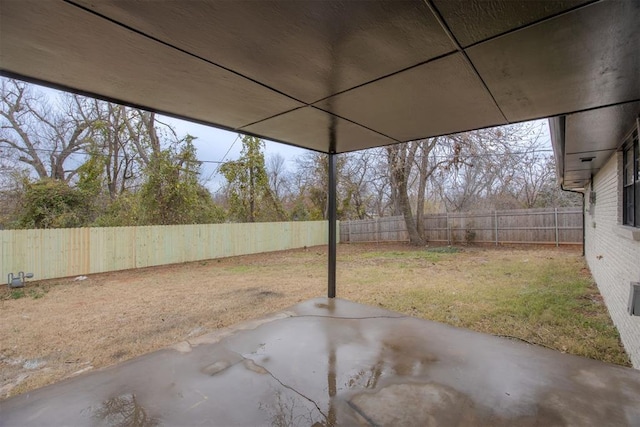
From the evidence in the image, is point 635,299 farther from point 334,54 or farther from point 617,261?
point 334,54

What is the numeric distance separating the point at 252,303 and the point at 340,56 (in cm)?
411

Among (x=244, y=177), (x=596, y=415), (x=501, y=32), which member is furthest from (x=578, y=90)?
(x=244, y=177)

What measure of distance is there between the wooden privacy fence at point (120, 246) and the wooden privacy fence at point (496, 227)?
5.29m

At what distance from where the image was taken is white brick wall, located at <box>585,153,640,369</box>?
2.66 m

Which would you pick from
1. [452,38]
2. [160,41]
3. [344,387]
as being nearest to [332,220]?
[344,387]

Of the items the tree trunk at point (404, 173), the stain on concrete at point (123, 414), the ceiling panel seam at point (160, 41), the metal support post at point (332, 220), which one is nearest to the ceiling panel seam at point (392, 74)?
the ceiling panel seam at point (160, 41)

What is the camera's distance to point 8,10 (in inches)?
47.4

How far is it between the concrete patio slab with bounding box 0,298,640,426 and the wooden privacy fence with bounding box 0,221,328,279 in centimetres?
599

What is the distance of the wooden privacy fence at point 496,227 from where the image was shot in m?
10.1

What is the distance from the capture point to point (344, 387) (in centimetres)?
209

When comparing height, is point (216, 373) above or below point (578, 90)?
below

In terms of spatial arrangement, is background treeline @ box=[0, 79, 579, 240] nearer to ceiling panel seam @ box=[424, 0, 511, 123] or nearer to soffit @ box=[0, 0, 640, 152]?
soffit @ box=[0, 0, 640, 152]

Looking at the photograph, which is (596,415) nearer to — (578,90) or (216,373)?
(578,90)

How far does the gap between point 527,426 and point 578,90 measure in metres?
2.06
